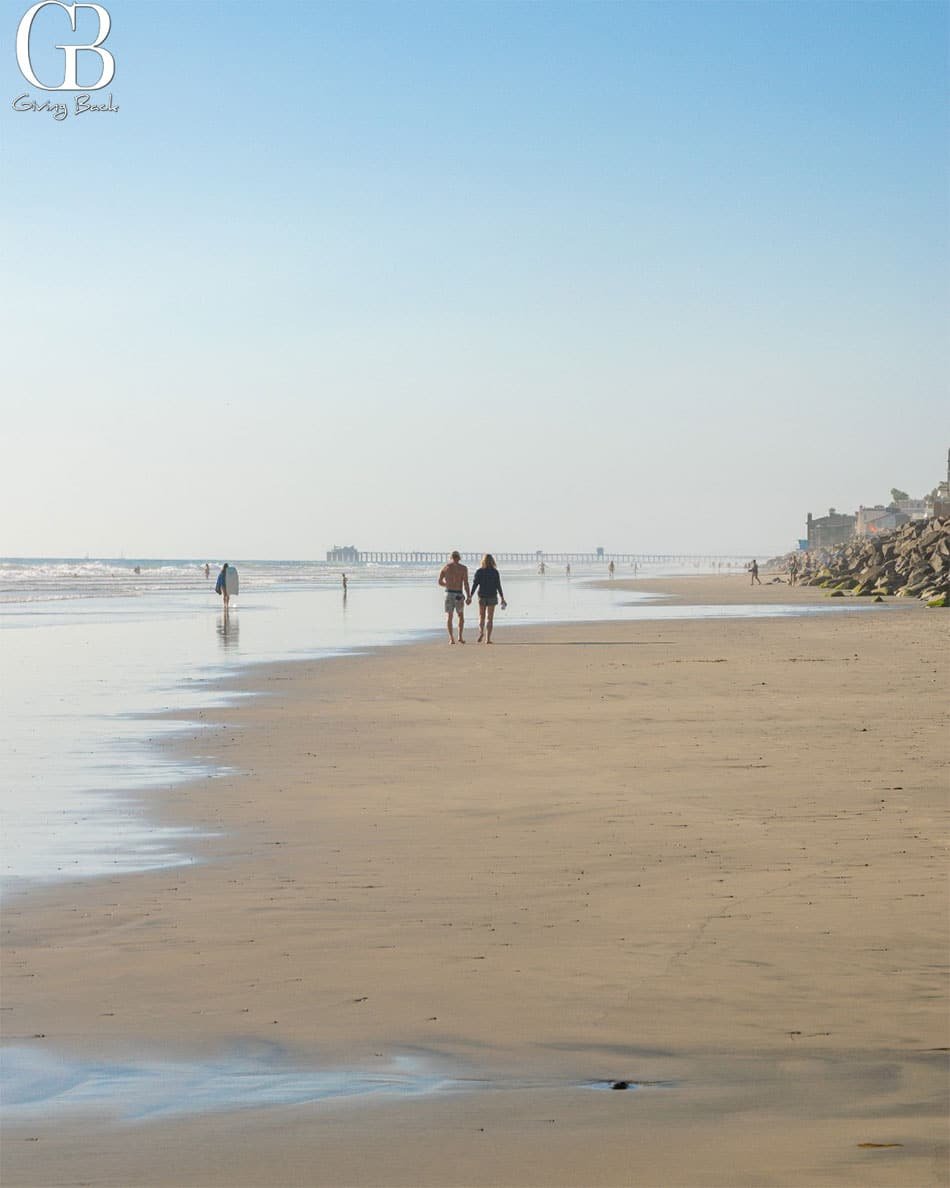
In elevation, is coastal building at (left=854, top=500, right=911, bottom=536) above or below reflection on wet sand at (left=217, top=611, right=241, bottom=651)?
above

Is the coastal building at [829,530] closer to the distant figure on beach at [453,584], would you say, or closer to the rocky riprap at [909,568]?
the rocky riprap at [909,568]

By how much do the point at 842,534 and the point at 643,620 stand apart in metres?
134

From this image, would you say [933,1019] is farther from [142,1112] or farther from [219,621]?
[219,621]

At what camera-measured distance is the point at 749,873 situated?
25.8ft

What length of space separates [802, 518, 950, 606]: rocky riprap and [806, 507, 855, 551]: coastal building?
92283 millimetres

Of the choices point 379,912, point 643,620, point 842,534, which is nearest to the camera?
point 379,912

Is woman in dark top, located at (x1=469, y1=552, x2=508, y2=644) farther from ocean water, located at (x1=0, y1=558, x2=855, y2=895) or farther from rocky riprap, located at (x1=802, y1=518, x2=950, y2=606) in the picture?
rocky riprap, located at (x1=802, y1=518, x2=950, y2=606)

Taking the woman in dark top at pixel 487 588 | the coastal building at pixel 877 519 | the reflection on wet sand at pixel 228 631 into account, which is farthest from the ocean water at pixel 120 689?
the coastal building at pixel 877 519

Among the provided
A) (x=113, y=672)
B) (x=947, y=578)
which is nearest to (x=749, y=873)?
(x=113, y=672)

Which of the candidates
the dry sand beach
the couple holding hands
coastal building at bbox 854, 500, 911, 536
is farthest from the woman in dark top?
coastal building at bbox 854, 500, 911, 536

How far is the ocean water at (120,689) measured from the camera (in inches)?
353

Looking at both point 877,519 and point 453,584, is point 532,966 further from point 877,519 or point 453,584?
point 877,519

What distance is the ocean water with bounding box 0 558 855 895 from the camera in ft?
29.5

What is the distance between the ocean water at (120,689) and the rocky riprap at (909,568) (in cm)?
668
